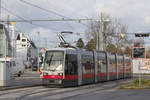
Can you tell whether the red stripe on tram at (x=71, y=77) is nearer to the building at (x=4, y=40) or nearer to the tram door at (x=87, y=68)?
the tram door at (x=87, y=68)

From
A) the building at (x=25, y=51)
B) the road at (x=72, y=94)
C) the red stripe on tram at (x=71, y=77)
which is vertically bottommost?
the road at (x=72, y=94)

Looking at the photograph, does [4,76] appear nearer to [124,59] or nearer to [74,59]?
[74,59]

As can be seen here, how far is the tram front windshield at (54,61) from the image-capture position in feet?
75.0

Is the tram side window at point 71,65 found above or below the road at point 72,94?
above

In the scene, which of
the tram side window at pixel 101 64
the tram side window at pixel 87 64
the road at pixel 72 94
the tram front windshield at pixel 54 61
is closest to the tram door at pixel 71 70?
the tram front windshield at pixel 54 61

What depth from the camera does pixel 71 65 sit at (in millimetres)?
23625

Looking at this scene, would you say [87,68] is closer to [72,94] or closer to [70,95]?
[72,94]

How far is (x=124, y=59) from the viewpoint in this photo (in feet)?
130

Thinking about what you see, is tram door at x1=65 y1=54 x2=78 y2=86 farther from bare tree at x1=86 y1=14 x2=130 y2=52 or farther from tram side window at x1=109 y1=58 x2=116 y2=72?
bare tree at x1=86 y1=14 x2=130 y2=52

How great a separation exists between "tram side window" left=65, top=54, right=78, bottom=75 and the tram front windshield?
50 centimetres

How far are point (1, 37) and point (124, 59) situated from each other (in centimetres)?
3998

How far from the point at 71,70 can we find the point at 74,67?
55 centimetres

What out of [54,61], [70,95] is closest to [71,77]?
[54,61]

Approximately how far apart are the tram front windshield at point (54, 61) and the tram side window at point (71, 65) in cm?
50
